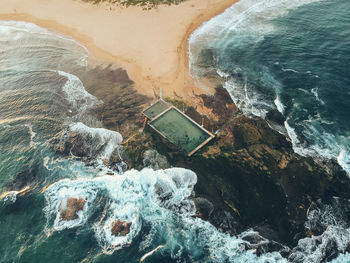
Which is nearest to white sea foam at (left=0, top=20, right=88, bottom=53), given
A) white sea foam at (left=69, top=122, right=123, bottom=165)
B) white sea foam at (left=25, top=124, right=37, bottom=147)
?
white sea foam at (left=25, top=124, right=37, bottom=147)

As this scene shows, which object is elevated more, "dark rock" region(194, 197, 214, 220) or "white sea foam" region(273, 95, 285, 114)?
"white sea foam" region(273, 95, 285, 114)

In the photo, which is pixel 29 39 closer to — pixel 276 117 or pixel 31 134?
pixel 31 134

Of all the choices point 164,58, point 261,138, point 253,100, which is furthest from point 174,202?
point 164,58

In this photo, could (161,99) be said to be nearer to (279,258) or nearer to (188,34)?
(188,34)

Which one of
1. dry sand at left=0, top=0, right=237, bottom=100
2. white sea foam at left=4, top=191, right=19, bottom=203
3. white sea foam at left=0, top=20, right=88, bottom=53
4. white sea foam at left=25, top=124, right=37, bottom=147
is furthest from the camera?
white sea foam at left=0, top=20, right=88, bottom=53

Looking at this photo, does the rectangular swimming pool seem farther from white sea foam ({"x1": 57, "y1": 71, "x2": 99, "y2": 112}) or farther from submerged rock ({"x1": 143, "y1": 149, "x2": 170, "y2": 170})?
white sea foam ({"x1": 57, "y1": 71, "x2": 99, "y2": 112})

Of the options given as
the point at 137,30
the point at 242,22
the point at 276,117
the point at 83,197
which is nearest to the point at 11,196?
the point at 83,197

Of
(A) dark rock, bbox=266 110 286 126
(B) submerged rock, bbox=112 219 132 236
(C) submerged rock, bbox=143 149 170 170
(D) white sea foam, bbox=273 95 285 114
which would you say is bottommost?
(B) submerged rock, bbox=112 219 132 236
